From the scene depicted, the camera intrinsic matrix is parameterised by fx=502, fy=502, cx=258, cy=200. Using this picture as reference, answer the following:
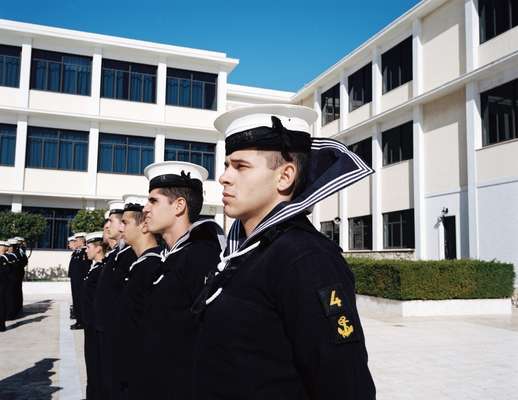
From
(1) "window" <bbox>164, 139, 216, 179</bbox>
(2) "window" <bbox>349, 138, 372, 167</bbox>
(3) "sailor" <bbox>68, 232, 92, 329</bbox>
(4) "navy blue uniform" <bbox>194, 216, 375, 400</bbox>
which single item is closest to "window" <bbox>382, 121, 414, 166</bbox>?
(2) "window" <bbox>349, 138, 372, 167</bbox>

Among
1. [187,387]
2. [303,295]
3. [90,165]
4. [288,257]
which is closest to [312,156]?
[288,257]

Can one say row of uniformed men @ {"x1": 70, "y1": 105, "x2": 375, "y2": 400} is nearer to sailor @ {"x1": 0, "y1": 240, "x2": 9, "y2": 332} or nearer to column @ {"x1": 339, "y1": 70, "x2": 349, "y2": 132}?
sailor @ {"x1": 0, "y1": 240, "x2": 9, "y2": 332}

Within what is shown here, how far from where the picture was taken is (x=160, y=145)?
2817 centimetres

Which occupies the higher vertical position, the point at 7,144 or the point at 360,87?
the point at 360,87

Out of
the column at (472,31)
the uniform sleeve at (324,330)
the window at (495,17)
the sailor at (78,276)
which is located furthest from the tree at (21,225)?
the uniform sleeve at (324,330)

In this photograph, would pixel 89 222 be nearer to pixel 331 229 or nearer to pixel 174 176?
pixel 331 229

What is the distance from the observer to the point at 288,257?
1.67 metres

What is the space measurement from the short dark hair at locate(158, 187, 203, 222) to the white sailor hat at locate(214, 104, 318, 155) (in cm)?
179

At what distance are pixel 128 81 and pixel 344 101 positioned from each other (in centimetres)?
1199

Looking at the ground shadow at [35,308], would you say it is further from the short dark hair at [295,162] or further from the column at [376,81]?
the column at [376,81]

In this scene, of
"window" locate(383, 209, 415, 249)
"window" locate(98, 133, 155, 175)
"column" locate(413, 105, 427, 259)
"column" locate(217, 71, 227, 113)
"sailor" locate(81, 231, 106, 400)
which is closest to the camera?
"sailor" locate(81, 231, 106, 400)

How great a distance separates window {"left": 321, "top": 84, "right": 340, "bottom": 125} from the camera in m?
29.2

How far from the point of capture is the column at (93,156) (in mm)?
26656

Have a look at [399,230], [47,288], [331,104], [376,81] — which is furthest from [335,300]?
[331,104]
